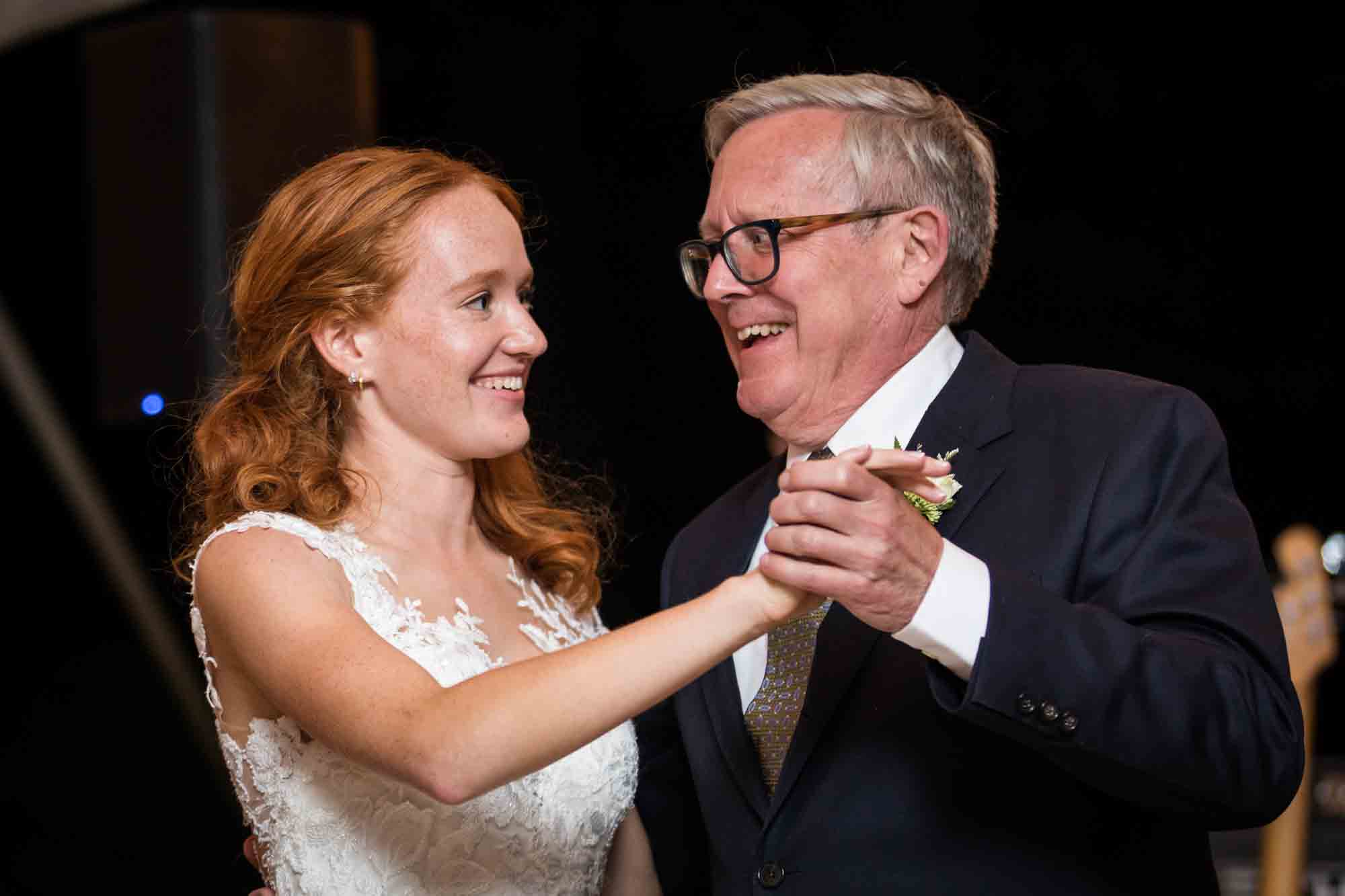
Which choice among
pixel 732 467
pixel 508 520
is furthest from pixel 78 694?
pixel 508 520

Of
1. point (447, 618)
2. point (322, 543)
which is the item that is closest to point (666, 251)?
point (447, 618)

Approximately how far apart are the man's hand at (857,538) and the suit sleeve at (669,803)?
0.77 metres

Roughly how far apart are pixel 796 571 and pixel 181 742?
4128mm

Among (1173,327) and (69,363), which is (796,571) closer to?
(1173,327)

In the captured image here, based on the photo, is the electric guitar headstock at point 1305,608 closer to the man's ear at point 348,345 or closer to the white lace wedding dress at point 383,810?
the white lace wedding dress at point 383,810

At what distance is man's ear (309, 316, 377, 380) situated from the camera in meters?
2.36

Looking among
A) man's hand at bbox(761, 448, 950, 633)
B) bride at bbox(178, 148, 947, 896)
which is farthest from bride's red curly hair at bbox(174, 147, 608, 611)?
man's hand at bbox(761, 448, 950, 633)

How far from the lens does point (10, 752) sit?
5297 mm

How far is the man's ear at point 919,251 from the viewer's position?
2.38 meters

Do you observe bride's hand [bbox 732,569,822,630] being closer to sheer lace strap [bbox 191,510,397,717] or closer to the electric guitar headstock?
sheer lace strap [bbox 191,510,397,717]

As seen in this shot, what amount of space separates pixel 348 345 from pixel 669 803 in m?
0.89

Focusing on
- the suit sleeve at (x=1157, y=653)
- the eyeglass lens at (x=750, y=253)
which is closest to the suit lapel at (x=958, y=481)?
the suit sleeve at (x=1157, y=653)

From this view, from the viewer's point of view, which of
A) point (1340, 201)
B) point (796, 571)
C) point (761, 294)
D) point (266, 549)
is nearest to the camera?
point (796, 571)

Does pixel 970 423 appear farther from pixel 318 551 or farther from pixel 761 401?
pixel 318 551
